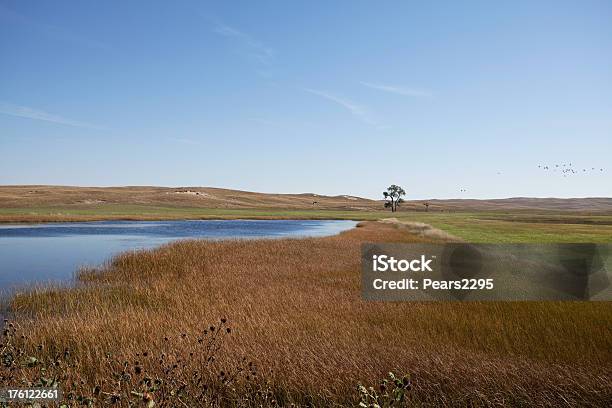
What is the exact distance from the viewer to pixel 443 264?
2486 cm

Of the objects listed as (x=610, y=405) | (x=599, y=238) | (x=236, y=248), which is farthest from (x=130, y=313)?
(x=599, y=238)

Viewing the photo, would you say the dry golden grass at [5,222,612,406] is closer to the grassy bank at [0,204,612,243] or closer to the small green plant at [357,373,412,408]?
the small green plant at [357,373,412,408]

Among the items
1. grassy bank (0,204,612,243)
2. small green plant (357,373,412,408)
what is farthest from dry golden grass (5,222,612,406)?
grassy bank (0,204,612,243)

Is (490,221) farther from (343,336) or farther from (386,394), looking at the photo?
(386,394)

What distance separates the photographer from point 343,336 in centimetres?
1010

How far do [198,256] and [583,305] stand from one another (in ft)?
63.9

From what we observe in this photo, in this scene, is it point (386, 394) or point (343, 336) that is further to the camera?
point (343, 336)

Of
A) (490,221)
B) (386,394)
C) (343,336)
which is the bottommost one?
(343,336)

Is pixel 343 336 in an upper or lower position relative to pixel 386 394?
lower

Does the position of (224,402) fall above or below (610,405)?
below

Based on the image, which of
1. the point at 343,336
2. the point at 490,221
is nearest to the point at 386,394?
the point at 343,336

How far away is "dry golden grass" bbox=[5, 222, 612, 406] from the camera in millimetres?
6914

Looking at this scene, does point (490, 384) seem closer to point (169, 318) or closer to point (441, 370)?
point (441, 370)

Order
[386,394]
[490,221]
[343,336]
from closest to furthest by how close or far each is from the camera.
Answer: [386,394]
[343,336]
[490,221]
